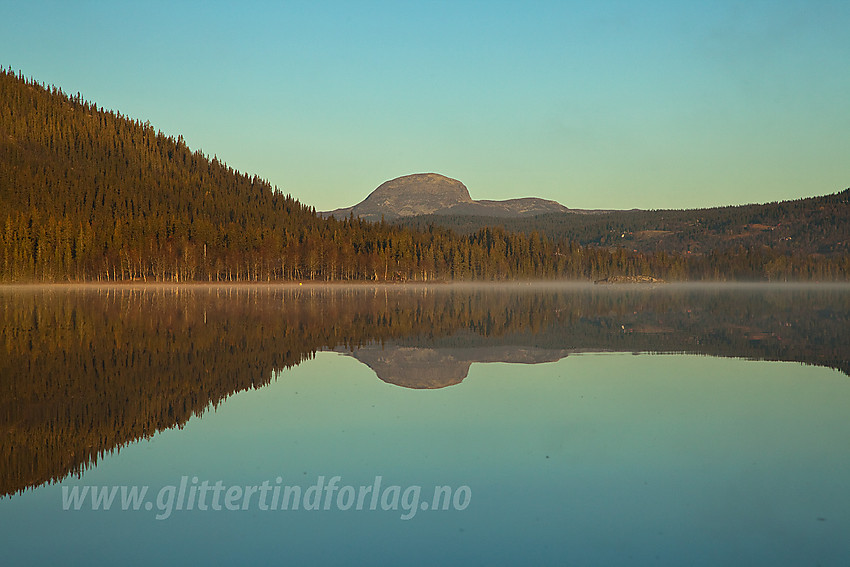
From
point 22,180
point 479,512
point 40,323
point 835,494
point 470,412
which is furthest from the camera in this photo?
point 22,180

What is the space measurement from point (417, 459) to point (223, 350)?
50.2 feet

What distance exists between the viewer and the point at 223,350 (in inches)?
995

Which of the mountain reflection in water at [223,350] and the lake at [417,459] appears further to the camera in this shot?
the mountain reflection in water at [223,350]

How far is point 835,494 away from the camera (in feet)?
33.8

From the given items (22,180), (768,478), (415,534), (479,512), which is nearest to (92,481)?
(415,534)

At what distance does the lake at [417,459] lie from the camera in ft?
28.3

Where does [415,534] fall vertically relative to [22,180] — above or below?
below

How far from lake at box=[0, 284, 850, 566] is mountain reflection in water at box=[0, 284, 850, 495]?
0.13m

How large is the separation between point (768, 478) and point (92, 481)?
35.3 ft

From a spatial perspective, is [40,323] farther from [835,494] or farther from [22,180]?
[22,180]

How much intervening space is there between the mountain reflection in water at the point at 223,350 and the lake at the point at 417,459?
0.13 meters

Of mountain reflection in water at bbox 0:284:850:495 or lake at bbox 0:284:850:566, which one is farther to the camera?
→ mountain reflection in water at bbox 0:284:850:495

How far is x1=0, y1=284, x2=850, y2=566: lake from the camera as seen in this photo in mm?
8617

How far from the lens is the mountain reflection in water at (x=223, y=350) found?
13578mm
